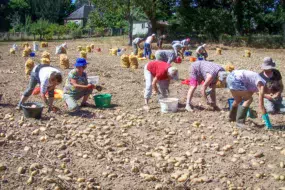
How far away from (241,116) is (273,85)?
4.05 feet

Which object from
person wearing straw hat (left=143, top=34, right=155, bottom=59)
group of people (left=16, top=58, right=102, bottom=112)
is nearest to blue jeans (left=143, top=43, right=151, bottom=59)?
person wearing straw hat (left=143, top=34, right=155, bottom=59)

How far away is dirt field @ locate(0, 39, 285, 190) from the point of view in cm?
473

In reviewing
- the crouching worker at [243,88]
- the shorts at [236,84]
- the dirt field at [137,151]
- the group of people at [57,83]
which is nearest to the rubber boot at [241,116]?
the crouching worker at [243,88]

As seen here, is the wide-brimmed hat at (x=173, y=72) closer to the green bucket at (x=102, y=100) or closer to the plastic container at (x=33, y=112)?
the green bucket at (x=102, y=100)

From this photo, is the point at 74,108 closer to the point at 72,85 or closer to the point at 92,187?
the point at 72,85

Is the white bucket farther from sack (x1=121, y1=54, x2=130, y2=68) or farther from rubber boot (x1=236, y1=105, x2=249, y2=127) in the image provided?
sack (x1=121, y1=54, x2=130, y2=68)

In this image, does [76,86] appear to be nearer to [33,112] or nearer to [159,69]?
[33,112]

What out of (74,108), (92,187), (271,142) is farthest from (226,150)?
(74,108)

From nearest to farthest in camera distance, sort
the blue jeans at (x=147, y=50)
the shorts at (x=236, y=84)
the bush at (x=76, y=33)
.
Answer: the shorts at (x=236, y=84) → the blue jeans at (x=147, y=50) → the bush at (x=76, y=33)

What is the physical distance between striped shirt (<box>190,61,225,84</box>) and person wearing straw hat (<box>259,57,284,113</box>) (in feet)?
2.84

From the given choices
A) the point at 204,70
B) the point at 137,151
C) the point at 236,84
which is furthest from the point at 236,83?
the point at 137,151

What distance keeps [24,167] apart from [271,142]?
387 centimetres

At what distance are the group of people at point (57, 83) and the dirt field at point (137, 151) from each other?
29 cm

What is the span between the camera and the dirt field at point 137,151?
15.5 ft
